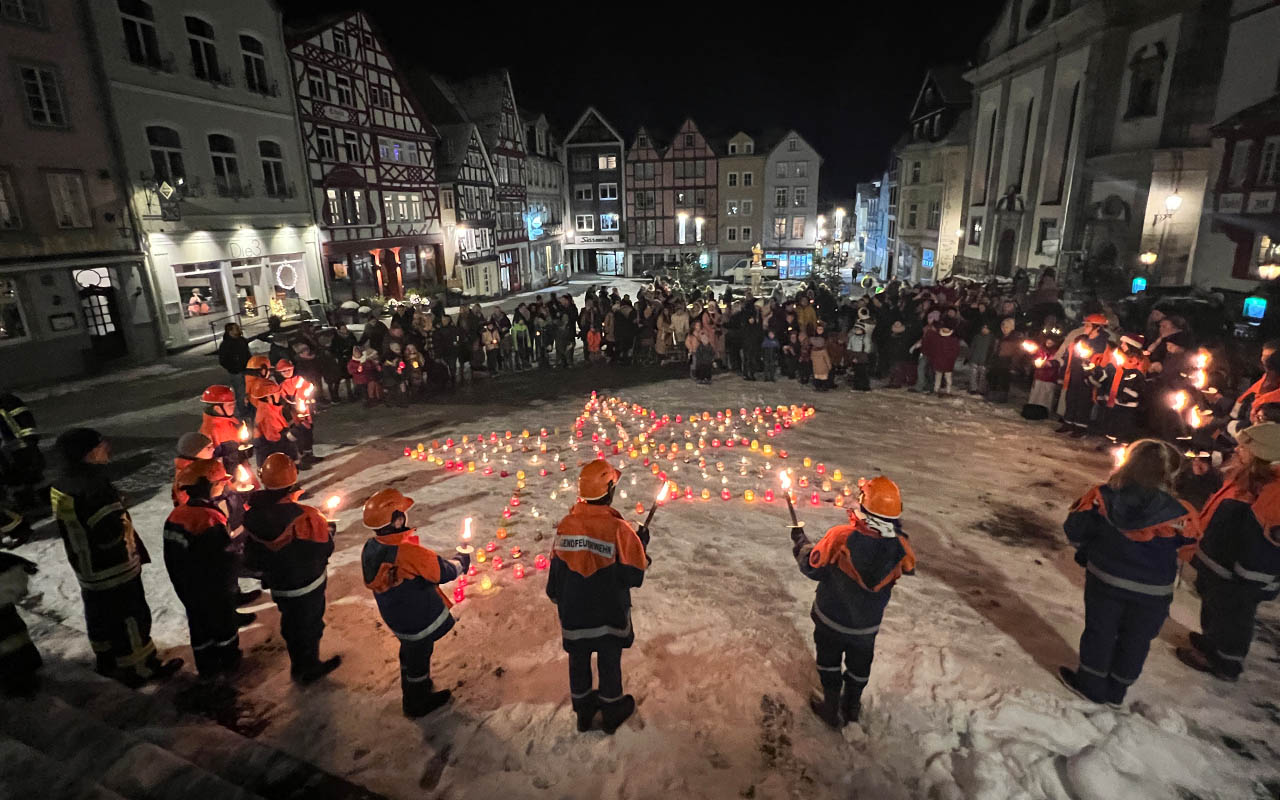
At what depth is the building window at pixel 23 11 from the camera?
50.7ft

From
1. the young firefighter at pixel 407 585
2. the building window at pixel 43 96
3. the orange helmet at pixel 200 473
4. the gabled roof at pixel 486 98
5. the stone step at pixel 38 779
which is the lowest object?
the stone step at pixel 38 779

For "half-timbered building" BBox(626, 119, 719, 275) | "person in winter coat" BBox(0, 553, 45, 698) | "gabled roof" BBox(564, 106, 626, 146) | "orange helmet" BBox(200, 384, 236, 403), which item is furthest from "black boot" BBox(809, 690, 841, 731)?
"gabled roof" BBox(564, 106, 626, 146)

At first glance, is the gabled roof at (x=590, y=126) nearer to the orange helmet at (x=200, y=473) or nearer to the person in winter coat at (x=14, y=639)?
the orange helmet at (x=200, y=473)

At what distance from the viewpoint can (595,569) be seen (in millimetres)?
4102

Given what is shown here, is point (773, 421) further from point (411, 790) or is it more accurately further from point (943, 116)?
point (943, 116)

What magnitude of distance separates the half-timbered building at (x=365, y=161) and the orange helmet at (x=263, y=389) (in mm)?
19896

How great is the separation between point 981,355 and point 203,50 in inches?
974

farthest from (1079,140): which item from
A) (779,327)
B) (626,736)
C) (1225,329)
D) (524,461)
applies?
(626,736)

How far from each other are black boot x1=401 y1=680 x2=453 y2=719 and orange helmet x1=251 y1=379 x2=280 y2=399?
515 centimetres

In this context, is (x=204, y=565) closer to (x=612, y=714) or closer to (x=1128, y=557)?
(x=612, y=714)

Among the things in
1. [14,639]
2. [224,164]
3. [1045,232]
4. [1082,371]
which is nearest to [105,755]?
[14,639]

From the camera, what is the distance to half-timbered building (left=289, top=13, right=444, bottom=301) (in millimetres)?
24859

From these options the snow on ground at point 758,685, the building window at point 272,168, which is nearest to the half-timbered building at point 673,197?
the building window at point 272,168

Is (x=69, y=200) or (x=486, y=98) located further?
(x=486, y=98)
